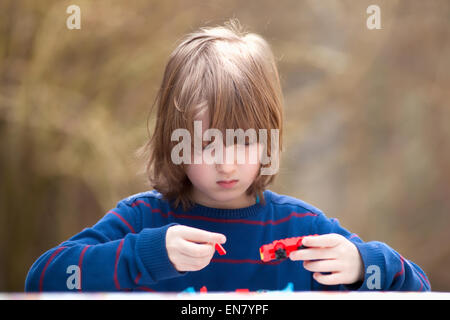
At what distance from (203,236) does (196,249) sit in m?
0.01

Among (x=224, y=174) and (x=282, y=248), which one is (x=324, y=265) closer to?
(x=282, y=248)

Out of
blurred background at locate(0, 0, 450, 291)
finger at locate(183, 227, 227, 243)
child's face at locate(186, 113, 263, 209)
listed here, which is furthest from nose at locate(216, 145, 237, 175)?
blurred background at locate(0, 0, 450, 291)

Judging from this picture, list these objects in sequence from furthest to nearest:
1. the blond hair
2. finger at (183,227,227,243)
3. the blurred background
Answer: the blurred background
the blond hair
finger at (183,227,227,243)

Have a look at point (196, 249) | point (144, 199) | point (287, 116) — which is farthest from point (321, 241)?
point (287, 116)

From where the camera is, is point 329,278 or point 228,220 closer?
point 329,278

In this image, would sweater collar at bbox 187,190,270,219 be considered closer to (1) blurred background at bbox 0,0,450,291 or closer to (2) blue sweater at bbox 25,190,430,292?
(2) blue sweater at bbox 25,190,430,292

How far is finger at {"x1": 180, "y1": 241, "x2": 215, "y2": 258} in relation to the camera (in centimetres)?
44

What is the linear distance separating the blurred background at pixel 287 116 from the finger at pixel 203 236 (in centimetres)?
42

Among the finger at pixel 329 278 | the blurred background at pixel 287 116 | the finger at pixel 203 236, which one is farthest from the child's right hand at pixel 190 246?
the blurred background at pixel 287 116

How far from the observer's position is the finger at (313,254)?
465mm

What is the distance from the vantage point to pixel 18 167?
2.99 ft

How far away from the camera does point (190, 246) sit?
1.46 ft

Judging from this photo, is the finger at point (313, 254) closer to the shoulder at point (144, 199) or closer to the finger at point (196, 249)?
the finger at point (196, 249)

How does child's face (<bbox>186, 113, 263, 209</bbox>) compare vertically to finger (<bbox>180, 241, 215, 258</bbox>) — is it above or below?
above
